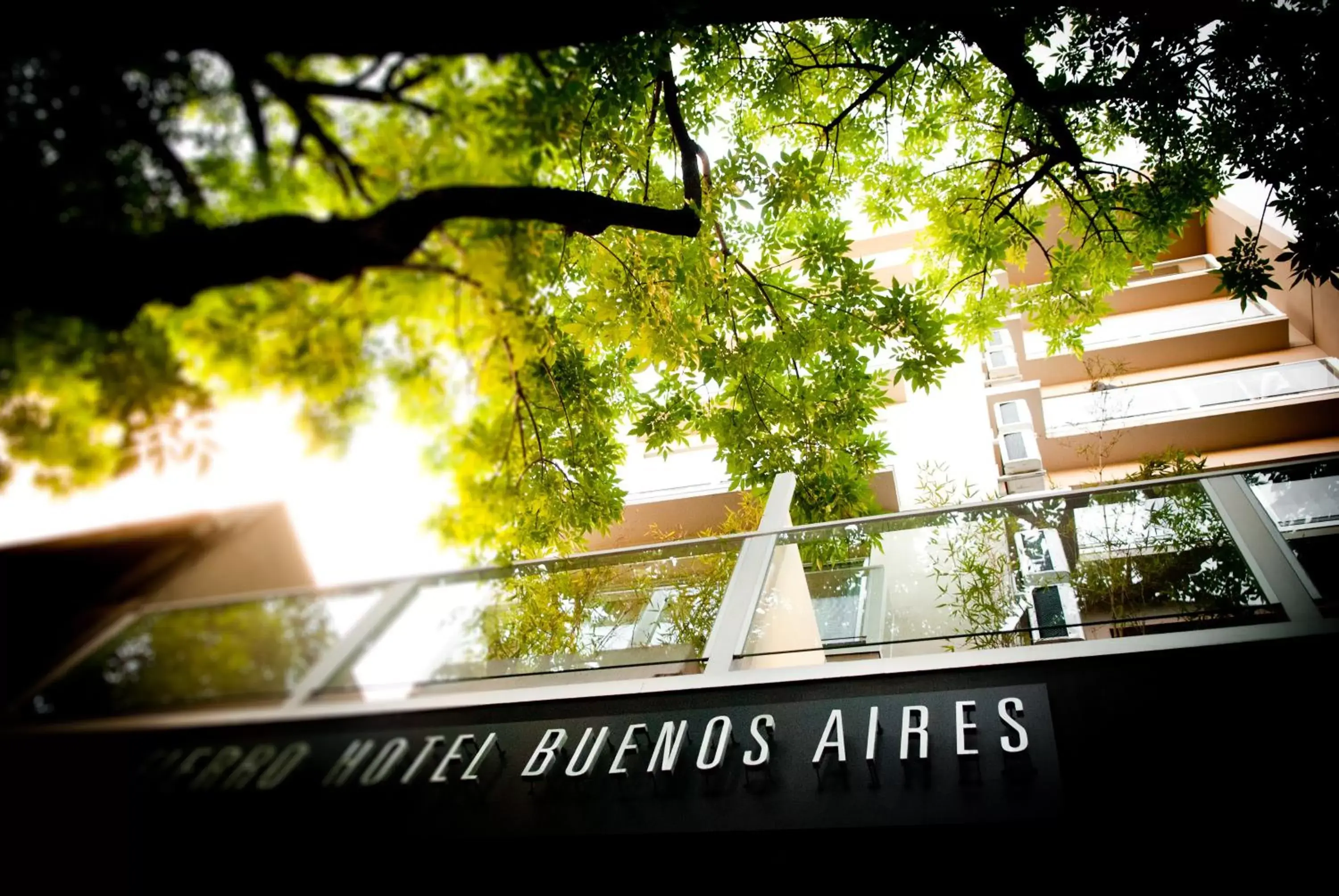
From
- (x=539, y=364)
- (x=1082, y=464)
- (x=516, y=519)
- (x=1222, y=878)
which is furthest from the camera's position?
(x=1082, y=464)

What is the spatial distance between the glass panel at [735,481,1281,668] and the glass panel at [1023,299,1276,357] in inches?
395

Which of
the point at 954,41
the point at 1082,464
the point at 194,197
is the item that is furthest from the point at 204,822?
the point at 1082,464

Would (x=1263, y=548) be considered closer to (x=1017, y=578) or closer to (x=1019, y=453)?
(x=1017, y=578)

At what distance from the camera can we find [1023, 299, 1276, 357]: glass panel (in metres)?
12.5

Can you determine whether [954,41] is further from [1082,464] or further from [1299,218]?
[1082,464]

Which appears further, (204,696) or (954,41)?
(954,41)

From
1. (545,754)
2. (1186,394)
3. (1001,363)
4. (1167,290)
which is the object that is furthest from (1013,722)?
(1167,290)

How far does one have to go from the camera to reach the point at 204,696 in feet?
5.26

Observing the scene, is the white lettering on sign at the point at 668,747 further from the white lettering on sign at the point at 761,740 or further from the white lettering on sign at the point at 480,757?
the white lettering on sign at the point at 480,757

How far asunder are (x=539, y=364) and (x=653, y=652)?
5.60 feet

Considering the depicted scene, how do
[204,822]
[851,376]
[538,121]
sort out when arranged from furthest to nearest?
[851,376] → [538,121] → [204,822]

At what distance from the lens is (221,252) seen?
1232mm

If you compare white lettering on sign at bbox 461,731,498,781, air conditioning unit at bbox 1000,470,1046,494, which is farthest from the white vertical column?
air conditioning unit at bbox 1000,470,1046,494

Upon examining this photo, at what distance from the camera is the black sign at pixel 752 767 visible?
8.32 ft
